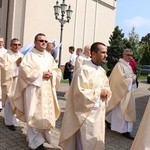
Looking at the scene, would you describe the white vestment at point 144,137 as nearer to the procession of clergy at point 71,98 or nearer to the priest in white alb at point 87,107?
the procession of clergy at point 71,98

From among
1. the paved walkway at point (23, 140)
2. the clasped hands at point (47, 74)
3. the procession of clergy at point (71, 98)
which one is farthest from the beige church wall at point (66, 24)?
the clasped hands at point (47, 74)

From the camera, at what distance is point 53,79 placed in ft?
19.6

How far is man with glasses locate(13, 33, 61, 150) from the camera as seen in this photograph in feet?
18.5

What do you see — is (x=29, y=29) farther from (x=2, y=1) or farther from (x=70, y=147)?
(x=70, y=147)

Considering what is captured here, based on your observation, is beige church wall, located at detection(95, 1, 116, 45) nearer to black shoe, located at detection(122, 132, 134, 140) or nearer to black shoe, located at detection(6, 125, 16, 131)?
black shoe, located at detection(122, 132, 134, 140)

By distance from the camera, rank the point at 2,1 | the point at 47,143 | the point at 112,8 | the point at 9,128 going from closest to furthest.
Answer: the point at 47,143
the point at 9,128
the point at 2,1
the point at 112,8

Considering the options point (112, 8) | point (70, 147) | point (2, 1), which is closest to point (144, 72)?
point (112, 8)

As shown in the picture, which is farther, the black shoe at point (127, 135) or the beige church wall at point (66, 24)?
the beige church wall at point (66, 24)

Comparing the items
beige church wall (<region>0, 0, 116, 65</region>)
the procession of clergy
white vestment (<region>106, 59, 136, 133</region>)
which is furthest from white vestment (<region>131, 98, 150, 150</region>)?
beige church wall (<region>0, 0, 116, 65</region>)

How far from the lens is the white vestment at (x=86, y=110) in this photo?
4.59 metres

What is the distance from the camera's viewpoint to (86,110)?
4578 mm

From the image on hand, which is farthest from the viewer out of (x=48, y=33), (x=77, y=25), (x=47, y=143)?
(x=77, y=25)

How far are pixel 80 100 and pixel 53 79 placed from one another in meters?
1.47

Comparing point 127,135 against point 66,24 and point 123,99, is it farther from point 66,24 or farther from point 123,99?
point 66,24
